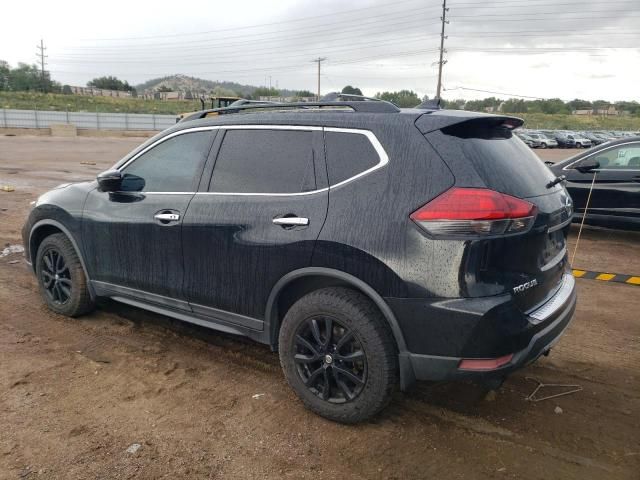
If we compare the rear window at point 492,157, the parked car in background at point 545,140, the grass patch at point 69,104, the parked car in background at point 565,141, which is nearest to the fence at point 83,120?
the grass patch at point 69,104

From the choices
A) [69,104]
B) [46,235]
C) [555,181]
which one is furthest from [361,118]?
[69,104]

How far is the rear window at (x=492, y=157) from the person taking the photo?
9.11 feet

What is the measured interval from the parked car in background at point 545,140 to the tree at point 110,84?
8896cm

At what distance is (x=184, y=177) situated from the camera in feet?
12.3

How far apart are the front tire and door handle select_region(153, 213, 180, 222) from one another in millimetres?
1089

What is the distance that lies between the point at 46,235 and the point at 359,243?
3280 millimetres

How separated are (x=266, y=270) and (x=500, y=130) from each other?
1.62 m

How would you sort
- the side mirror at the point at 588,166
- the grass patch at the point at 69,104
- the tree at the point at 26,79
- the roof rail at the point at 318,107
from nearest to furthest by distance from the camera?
the roof rail at the point at 318,107
the side mirror at the point at 588,166
the grass patch at the point at 69,104
the tree at the point at 26,79

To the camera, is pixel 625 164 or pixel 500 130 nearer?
pixel 500 130

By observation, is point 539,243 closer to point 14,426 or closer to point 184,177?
point 184,177

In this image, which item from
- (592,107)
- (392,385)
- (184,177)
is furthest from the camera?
(592,107)

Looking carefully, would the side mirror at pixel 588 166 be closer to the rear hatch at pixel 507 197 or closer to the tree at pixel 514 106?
the rear hatch at pixel 507 197

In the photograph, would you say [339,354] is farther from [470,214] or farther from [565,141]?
[565,141]

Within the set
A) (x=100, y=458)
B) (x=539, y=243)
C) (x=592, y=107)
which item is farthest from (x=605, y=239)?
(x=592, y=107)
